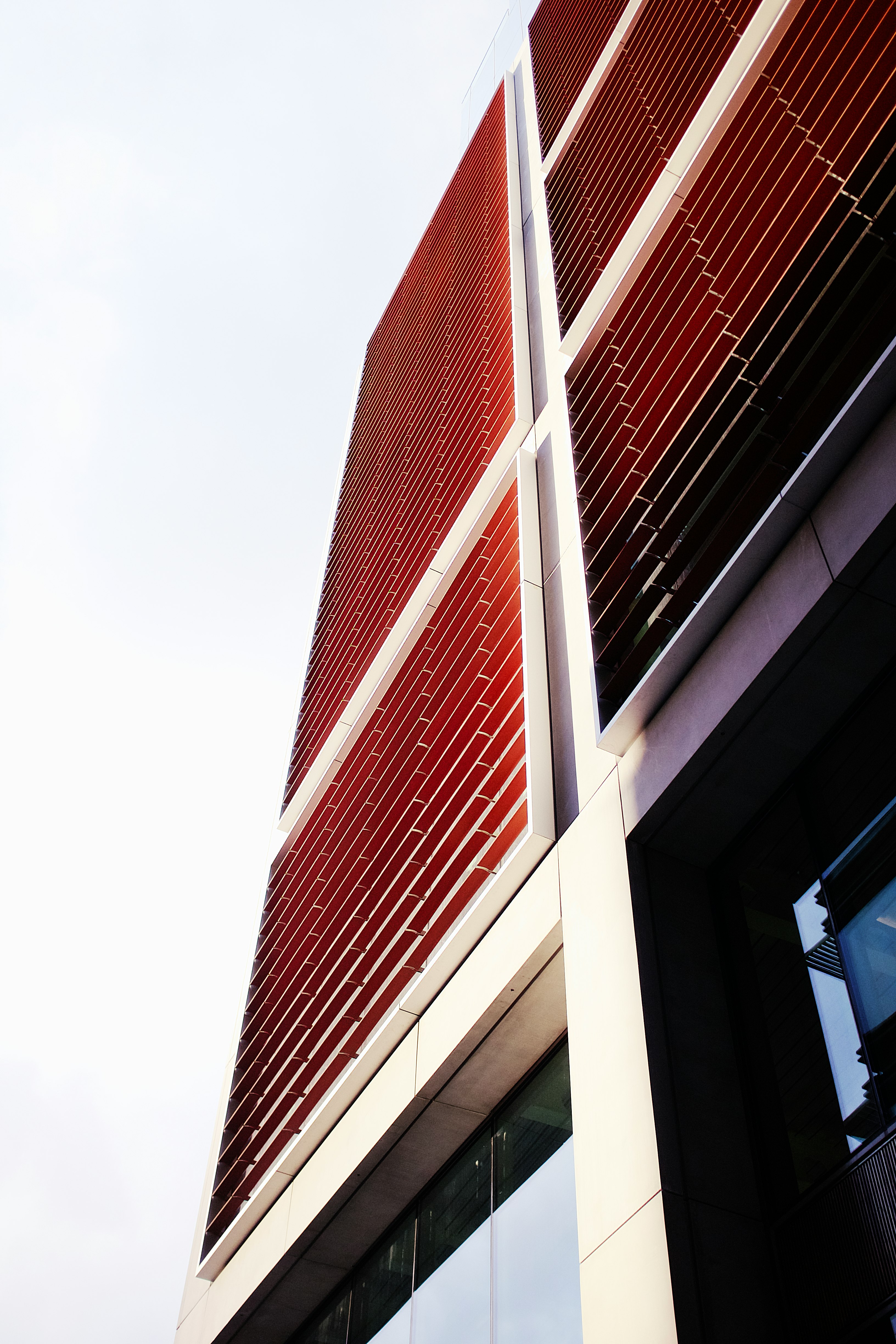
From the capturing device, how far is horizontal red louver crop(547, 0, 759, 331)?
9.23m

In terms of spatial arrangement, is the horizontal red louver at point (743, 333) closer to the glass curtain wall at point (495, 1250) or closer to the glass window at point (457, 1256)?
the glass curtain wall at point (495, 1250)

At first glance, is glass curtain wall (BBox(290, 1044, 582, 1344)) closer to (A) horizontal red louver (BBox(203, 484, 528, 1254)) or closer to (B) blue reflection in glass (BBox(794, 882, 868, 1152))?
(A) horizontal red louver (BBox(203, 484, 528, 1254))

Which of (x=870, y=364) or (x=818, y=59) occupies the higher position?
(x=818, y=59)

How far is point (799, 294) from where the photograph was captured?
17.6 feet

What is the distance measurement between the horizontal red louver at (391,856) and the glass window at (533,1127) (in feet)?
3.95

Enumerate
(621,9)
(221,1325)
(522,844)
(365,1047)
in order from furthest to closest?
(621,9)
(221,1325)
(365,1047)
(522,844)

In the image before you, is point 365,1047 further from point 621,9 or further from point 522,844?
point 621,9

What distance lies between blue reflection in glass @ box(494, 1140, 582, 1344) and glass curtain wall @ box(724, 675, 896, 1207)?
4.14 feet

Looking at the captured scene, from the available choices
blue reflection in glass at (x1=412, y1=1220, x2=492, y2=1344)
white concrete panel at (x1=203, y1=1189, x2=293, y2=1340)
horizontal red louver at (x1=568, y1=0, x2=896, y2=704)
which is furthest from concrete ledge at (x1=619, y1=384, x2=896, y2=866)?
white concrete panel at (x1=203, y1=1189, x2=293, y2=1340)

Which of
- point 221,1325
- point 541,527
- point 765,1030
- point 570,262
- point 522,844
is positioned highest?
point 570,262

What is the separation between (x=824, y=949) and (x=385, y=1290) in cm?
416

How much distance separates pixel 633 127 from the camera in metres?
10.4

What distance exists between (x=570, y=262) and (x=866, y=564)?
21.8 ft

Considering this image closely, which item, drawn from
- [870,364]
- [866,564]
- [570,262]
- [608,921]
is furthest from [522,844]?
[570,262]
